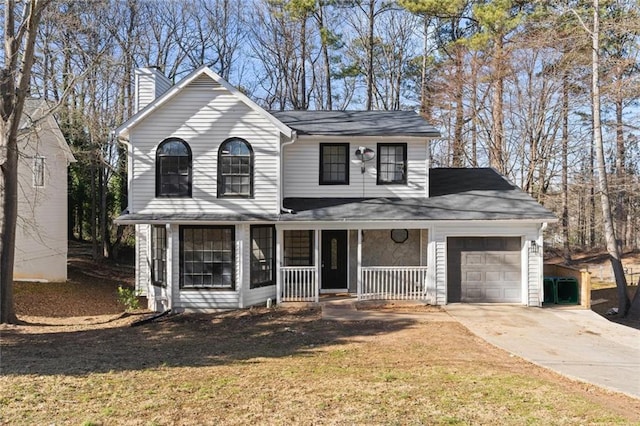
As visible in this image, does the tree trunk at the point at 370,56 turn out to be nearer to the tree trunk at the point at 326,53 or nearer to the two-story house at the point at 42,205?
the tree trunk at the point at 326,53

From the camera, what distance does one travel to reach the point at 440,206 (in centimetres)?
1346

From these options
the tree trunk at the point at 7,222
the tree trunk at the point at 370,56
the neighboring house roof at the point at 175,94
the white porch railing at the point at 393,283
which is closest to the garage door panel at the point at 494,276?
the white porch railing at the point at 393,283

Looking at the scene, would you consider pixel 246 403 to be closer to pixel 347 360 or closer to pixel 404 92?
pixel 347 360

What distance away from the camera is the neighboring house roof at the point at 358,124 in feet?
45.5

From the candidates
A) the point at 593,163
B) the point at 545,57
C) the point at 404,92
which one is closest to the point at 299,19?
the point at 404,92

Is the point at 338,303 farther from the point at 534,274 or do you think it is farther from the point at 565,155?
the point at 565,155

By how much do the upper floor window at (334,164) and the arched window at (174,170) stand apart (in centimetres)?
401

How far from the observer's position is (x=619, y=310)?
51.9ft

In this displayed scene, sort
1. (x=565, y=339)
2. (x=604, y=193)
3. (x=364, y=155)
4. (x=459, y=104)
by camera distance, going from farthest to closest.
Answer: (x=459, y=104) < (x=604, y=193) < (x=364, y=155) < (x=565, y=339)

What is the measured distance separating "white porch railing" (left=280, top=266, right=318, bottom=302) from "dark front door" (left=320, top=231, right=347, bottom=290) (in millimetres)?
961

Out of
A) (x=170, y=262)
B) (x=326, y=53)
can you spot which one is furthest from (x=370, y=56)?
(x=170, y=262)

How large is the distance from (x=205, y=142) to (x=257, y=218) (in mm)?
2607

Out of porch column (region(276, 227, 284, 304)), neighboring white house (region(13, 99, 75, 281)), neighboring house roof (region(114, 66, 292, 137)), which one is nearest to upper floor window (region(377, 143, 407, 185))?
neighboring house roof (region(114, 66, 292, 137))

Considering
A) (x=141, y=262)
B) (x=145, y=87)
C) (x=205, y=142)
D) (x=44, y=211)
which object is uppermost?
(x=145, y=87)
